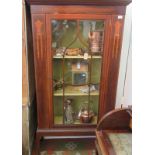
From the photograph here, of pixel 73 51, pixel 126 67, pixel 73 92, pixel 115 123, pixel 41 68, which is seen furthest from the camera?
pixel 126 67

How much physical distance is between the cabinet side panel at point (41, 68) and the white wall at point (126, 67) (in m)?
0.85

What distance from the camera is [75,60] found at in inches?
69.9

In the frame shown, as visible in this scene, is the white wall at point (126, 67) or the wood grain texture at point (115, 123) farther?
the white wall at point (126, 67)

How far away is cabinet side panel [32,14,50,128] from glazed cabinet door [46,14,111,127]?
4 centimetres

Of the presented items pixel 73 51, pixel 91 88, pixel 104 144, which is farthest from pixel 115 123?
pixel 73 51

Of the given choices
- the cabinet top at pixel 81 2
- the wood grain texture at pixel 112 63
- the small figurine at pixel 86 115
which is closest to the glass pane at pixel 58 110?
the small figurine at pixel 86 115

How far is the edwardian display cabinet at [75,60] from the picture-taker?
1.50m

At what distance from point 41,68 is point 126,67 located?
37.7 inches

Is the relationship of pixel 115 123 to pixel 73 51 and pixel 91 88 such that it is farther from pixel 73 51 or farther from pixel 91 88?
pixel 73 51

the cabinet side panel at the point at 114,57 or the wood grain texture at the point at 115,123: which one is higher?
the cabinet side panel at the point at 114,57

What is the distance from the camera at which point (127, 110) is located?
54.1 inches

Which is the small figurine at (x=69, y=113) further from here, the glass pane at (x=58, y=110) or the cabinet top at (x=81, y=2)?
the cabinet top at (x=81, y=2)
